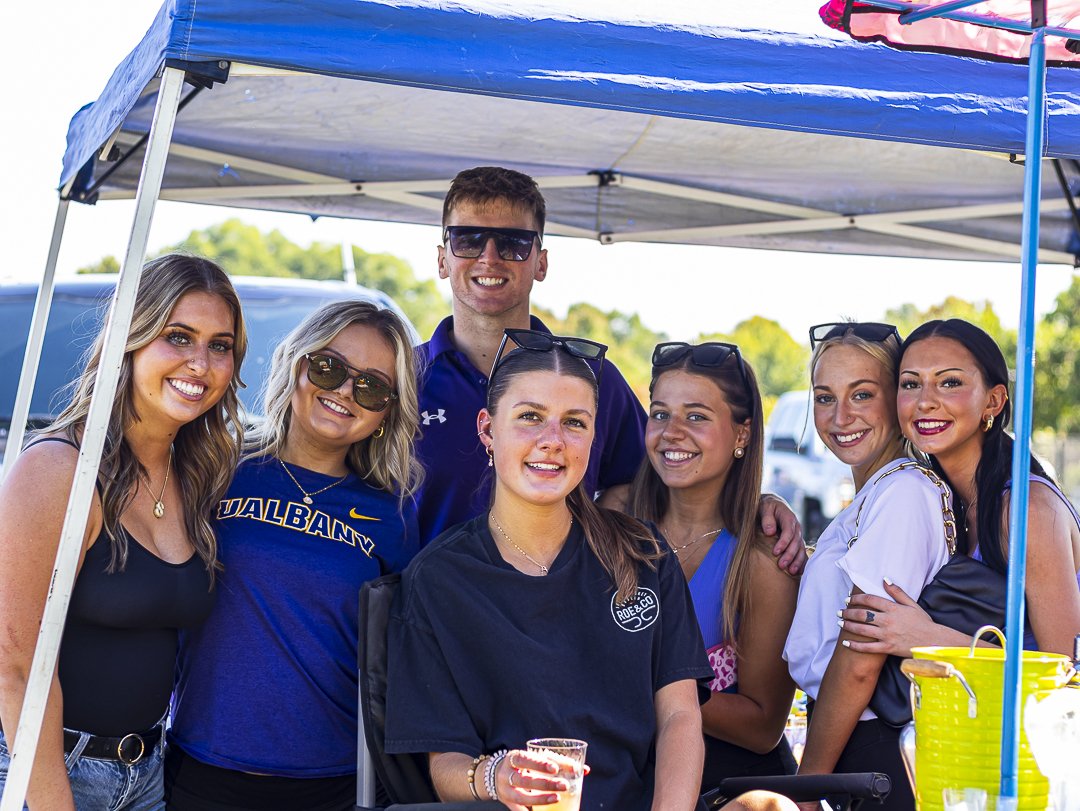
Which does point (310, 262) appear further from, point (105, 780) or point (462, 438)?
point (105, 780)

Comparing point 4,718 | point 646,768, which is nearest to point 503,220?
point 646,768

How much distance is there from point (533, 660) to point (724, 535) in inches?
35.6

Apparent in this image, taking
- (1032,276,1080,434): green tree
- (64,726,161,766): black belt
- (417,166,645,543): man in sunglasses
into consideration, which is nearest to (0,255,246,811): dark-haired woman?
(64,726,161,766): black belt

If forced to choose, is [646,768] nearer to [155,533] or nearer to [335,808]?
[335,808]

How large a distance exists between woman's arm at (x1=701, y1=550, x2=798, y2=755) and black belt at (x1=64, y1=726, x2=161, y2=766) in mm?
1423

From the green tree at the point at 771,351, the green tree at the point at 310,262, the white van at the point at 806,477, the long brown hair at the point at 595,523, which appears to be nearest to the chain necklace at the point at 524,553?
the long brown hair at the point at 595,523

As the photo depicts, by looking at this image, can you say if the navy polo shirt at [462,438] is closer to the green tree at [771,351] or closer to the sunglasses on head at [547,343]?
the sunglasses on head at [547,343]

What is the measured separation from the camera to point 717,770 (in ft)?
9.75

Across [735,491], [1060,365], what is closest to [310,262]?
[1060,365]

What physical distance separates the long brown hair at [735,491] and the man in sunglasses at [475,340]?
142 mm

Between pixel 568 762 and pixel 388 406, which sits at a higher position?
pixel 388 406

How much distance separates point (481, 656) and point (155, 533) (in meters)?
0.81

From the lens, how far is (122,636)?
7.89ft

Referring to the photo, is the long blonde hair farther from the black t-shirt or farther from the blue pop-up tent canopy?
the black t-shirt
